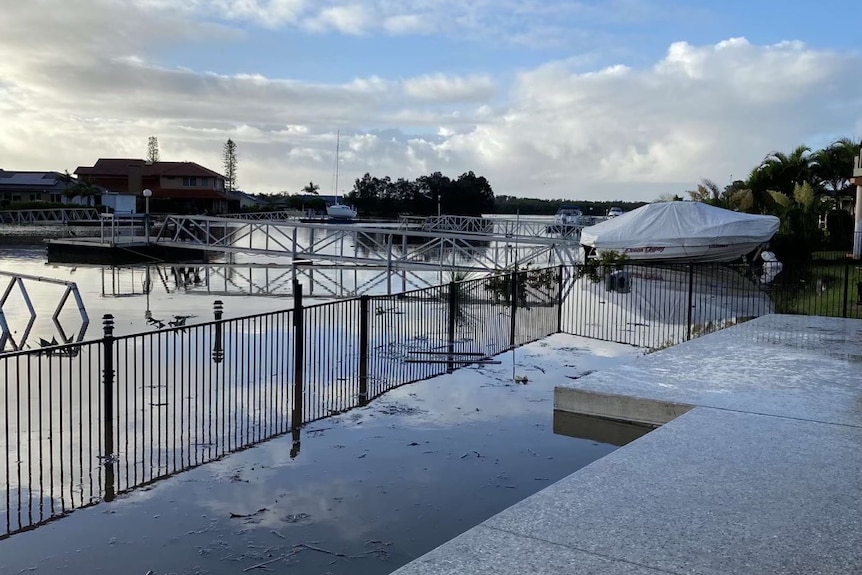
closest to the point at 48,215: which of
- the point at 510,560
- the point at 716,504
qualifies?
the point at 716,504

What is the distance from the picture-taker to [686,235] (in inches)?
1127

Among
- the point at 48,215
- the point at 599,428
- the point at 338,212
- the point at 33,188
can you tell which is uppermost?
the point at 33,188

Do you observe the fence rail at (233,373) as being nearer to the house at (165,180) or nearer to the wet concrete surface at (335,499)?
the wet concrete surface at (335,499)

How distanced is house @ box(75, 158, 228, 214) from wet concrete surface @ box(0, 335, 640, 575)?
81802 mm

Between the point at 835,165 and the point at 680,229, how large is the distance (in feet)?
67.9

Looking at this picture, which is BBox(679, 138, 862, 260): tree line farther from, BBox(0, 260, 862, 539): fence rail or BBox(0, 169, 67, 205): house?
BBox(0, 169, 67, 205): house

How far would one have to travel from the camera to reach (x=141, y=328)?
1614 centimetres

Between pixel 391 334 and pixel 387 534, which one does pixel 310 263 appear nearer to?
pixel 391 334

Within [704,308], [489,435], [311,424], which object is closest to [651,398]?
[489,435]

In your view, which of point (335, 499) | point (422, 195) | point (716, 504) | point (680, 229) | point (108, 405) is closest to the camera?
point (716, 504)

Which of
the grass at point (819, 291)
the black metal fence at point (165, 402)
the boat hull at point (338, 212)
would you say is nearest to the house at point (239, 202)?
the boat hull at point (338, 212)

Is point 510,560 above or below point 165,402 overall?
above

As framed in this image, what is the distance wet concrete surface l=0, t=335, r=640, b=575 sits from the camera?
5.65 m

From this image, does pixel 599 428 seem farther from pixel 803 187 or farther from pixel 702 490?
pixel 803 187
